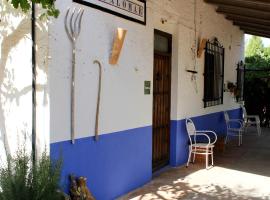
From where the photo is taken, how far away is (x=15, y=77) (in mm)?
3709

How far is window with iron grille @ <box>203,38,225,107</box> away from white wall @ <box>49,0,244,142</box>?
2.62ft

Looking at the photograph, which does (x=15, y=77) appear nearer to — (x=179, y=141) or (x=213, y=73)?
(x=179, y=141)

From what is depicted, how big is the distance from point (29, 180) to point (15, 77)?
1046 mm

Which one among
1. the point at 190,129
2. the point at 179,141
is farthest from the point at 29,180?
the point at 190,129

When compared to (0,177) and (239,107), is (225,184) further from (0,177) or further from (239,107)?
(239,107)

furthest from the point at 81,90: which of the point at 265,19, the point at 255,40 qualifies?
the point at 255,40

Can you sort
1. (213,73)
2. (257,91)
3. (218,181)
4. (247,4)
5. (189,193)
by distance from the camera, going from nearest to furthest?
1. (189,193)
2. (218,181)
3. (247,4)
4. (213,73)
5. (257,91)

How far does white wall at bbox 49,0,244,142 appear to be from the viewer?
376 cm

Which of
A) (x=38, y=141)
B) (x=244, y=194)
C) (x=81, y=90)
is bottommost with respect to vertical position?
(x=244, y=194)

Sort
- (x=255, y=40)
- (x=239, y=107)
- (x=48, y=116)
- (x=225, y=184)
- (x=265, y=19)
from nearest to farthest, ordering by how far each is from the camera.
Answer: (x=48, y=116), (x=225, y=184), (x=265, y=19), (x=239, y=107), (x=255, y=40)

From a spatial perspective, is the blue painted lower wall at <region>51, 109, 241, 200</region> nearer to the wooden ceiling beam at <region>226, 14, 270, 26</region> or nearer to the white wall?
the white wall

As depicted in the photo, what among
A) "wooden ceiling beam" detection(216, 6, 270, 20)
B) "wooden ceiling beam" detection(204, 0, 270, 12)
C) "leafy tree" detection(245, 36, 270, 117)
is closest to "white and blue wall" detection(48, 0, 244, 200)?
"wooden ceiling beam" detection(204, 0, 270, 12)

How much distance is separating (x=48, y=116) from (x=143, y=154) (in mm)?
2216

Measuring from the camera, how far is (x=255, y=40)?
23.5m
